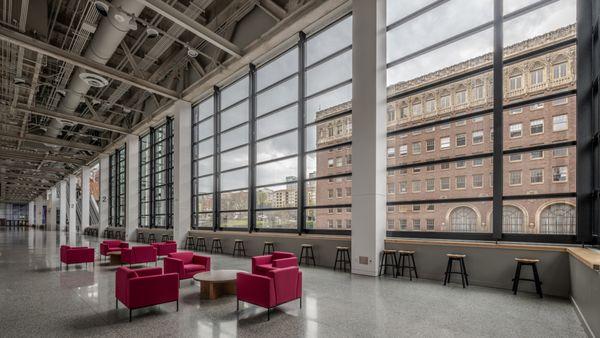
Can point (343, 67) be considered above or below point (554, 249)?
above

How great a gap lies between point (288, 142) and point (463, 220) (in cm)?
542

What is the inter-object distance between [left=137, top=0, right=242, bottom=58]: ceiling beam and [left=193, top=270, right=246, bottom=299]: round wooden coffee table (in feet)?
20.0

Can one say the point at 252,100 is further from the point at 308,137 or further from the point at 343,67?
the point at 343,67

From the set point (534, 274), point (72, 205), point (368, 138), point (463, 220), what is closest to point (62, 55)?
point (368, 138)

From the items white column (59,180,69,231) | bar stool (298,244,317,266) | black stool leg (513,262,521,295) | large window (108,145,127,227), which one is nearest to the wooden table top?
bar stool (298,244,317,266)

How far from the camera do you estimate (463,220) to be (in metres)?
6.65

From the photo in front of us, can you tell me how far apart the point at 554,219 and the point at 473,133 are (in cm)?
212

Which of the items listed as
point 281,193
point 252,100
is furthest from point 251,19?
point 281,193

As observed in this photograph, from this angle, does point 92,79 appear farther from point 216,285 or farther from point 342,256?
point 342,256

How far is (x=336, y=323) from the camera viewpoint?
4.03 meters

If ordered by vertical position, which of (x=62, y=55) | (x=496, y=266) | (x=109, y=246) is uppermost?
(x=62, y=55)

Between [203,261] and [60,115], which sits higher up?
[60,115]

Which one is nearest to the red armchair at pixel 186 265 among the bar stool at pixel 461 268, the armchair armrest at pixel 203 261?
the armchair armrest at pixel 203 261

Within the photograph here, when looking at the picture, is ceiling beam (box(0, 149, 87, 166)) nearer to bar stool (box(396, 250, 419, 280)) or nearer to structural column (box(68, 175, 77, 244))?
structural column (box(68, 175, 77, 244))
